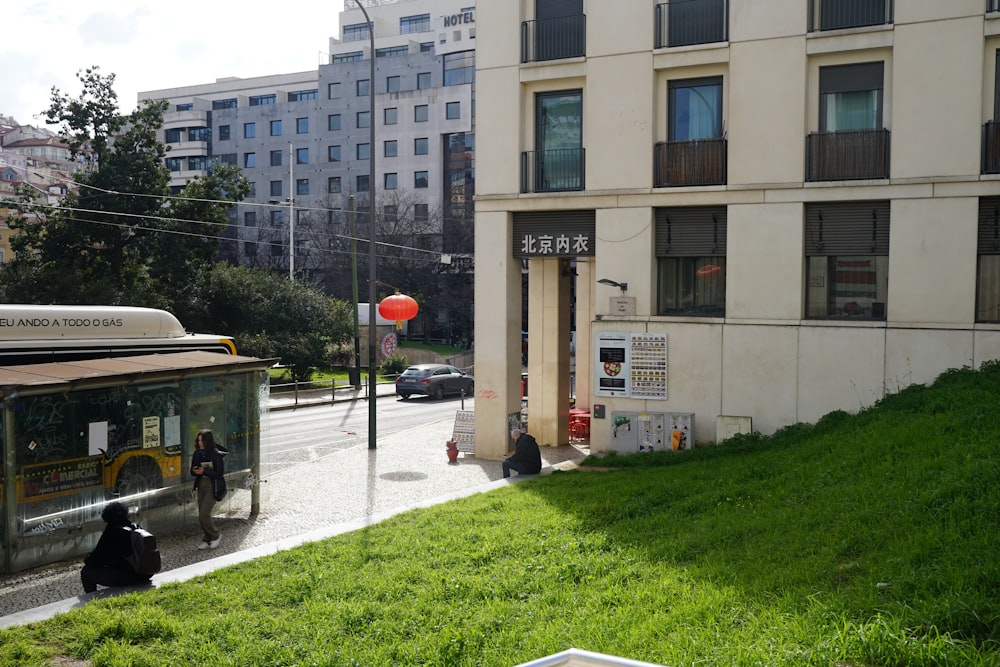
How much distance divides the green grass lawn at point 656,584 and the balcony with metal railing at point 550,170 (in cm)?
892

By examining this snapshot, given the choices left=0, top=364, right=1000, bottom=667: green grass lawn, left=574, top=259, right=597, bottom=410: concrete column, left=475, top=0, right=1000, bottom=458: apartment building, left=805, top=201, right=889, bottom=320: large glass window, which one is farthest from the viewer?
left=574, top=259, right=597, bottom=410: concrete column

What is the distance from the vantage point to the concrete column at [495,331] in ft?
65.9

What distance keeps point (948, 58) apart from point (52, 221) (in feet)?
109

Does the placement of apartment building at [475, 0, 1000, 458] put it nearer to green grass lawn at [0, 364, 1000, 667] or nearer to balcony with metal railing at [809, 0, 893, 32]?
balcony with metal railing at [809, 0, 893, 32]

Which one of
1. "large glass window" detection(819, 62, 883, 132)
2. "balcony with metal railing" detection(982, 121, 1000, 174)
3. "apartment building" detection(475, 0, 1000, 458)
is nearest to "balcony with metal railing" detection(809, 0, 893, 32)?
"apartment building" detection(475, 0, 1000, 458)

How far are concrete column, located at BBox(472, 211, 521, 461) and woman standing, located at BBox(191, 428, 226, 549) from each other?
8302 millimetres

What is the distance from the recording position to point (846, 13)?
56.5 feet

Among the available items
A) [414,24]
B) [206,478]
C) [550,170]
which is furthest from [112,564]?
[414,24]

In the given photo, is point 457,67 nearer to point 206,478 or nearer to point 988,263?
point 988,263

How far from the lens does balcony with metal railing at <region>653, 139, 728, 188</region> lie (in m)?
18.2

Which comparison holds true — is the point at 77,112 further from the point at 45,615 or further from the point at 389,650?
the point at 389,650

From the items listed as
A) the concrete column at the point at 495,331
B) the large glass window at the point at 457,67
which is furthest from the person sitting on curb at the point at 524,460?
the large glass window at the point at 457,67

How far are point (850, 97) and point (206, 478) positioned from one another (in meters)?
13.6

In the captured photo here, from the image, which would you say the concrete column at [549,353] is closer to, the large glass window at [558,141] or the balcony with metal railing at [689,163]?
the large glass window at [558,141]
